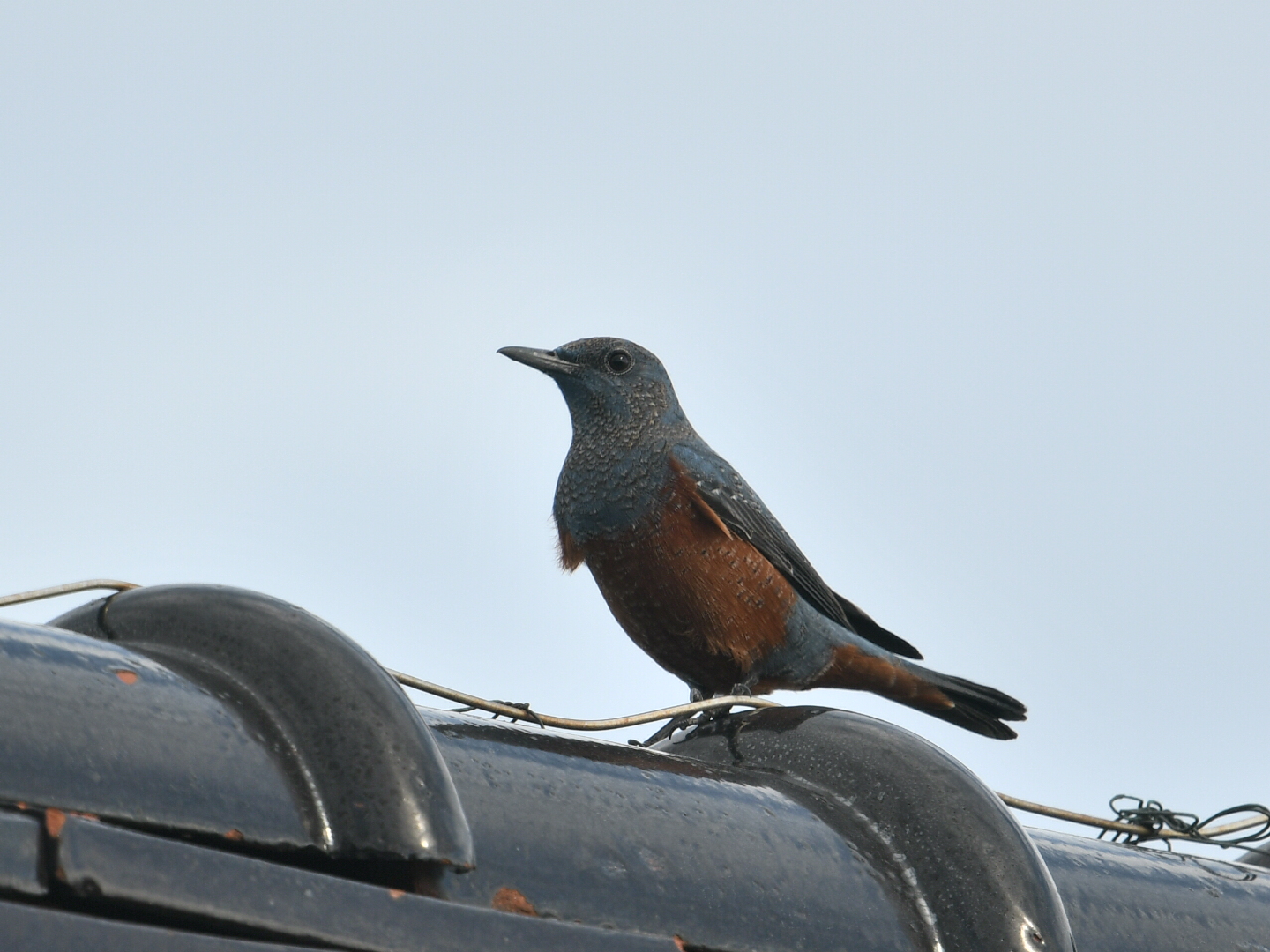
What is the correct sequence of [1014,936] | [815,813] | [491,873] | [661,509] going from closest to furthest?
[491,873]
[1014,936]
[815,813]
[661,509]

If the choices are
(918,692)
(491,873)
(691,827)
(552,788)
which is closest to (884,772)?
(691,827)

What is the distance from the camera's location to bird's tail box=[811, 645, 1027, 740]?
5148mm

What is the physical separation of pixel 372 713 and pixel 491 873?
22 centimetres

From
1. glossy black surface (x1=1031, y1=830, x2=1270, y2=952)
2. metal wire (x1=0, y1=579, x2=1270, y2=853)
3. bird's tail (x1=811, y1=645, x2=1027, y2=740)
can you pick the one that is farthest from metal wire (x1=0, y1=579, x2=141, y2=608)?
bird's tail (x1=811, y1=645, x2=1027, y2=740)

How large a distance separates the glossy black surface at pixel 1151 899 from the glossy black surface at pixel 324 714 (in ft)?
4.08

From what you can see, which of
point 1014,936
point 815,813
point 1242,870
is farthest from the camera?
point 1242,870

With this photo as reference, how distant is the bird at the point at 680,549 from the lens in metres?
4.58

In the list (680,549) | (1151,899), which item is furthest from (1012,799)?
(680,549)

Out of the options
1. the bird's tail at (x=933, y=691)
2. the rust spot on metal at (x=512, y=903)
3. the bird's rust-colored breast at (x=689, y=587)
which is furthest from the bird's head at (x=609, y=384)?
the rust spot on metal at (x=512, y=903)

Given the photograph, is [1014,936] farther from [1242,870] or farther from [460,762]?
[1242,870]

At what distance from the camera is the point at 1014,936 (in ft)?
6.49

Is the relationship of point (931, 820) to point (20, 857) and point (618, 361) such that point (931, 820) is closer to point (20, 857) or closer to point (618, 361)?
point (20, 857)

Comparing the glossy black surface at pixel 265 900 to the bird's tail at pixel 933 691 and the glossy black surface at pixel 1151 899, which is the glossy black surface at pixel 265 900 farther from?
the bird's tail at pixel 933 691

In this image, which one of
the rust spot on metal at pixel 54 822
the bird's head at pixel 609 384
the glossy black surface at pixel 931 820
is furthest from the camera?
the bird's head at pixel 609 384
